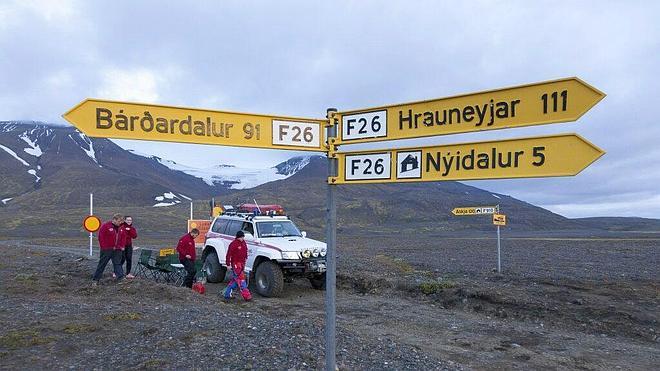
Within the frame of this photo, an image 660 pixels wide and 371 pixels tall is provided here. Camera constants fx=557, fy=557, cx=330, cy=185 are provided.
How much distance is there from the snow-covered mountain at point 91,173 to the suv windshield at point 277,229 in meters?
78.6

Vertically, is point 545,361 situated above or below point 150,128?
below

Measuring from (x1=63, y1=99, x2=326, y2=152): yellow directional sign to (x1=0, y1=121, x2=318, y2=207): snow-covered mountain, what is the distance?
88913 millimetres

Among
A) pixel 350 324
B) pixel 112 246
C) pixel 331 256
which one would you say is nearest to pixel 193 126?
pixel 331 256

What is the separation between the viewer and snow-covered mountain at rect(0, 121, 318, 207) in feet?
307

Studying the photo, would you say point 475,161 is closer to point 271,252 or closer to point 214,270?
point 271,252

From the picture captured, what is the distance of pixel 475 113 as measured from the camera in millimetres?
4109

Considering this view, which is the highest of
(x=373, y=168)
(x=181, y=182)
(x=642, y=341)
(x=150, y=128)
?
(x=181, y=182)

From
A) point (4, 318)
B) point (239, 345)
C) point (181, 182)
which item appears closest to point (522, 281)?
point (239, 345)

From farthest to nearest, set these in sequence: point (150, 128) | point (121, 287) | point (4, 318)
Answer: point (121, 287) < point (4, 318) < point (150, 128)

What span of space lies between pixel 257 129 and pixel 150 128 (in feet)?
2.77

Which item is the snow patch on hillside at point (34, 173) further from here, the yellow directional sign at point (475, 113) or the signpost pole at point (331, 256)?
the yellow directional sign at point (475, 113)

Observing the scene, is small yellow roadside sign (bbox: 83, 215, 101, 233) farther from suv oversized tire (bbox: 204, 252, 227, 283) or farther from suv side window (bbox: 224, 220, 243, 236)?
suv side window (bbox: 224, 220, 243, 236)

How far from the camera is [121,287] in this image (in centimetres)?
1197

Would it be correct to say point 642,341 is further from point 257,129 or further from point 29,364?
point 29,364
